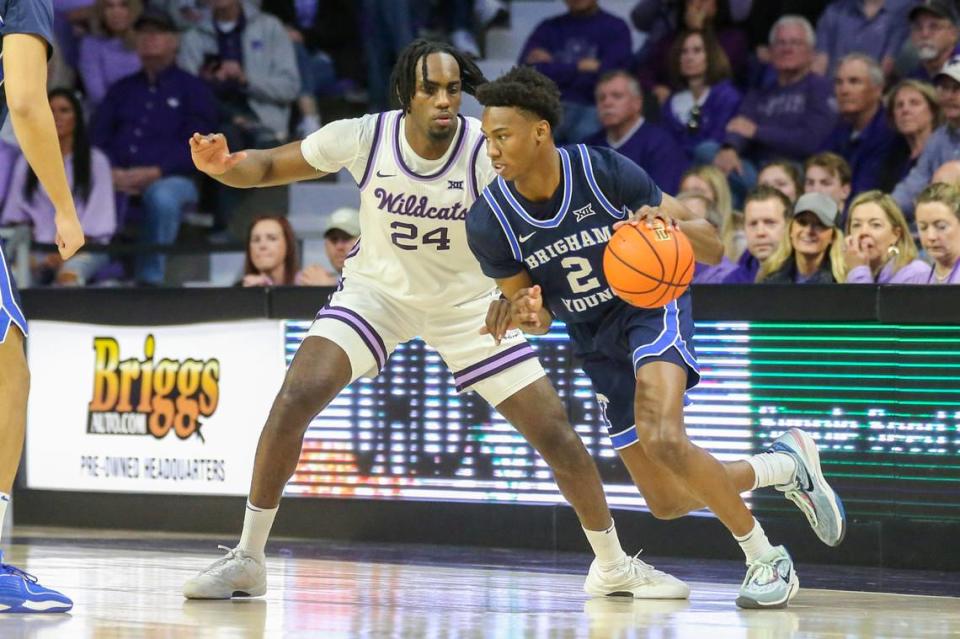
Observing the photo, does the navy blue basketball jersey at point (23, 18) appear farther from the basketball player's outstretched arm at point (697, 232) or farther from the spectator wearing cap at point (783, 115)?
the spectator wearing cap at point (783, 115)

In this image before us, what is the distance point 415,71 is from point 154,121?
6.33 metres

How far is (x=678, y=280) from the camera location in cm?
554

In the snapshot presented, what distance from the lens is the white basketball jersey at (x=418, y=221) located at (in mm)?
6230

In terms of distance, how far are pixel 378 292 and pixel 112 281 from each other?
5361mm

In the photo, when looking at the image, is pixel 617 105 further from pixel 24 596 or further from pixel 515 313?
pixel 24 596

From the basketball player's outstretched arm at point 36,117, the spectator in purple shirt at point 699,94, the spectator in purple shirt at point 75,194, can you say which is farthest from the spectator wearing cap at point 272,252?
the basketball player's outstretched arm at point 36,117

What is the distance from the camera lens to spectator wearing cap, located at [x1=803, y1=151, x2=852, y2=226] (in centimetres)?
946

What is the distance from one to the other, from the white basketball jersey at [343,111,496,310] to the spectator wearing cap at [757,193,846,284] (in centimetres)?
232

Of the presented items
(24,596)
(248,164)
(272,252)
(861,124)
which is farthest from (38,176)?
(861,124)

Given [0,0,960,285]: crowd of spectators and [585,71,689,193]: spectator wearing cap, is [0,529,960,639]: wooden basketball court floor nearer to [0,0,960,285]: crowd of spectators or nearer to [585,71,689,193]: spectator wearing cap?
[0,0,960,285]: crowd of spectators

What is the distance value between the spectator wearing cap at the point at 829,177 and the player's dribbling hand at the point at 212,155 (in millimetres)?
4406

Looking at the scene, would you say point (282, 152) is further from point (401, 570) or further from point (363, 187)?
point (401, 570)

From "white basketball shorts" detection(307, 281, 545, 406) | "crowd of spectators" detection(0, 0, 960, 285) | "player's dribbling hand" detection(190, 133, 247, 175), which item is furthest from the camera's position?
"crowd of spectators" detection(0, 0, 960, 285)

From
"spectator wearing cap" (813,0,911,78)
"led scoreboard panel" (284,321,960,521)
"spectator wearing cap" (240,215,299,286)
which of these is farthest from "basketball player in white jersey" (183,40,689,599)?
"spectator wearing cap" (813,0,911,78)
